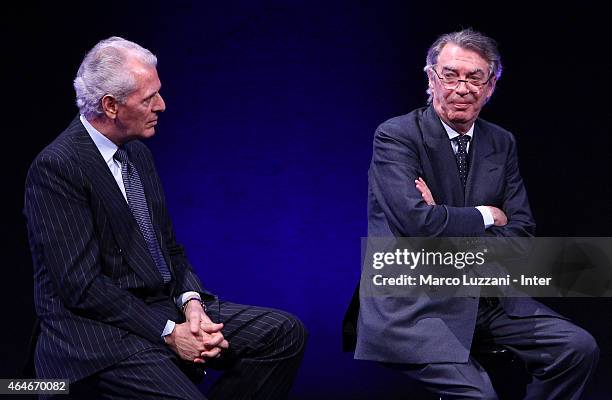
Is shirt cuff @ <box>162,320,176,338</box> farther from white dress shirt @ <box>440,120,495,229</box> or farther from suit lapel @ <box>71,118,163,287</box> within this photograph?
white dress shirt @ <box>440,120,495,229</box>

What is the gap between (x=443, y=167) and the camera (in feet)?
11.5

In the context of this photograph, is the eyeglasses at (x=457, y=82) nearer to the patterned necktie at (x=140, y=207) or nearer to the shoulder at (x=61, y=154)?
the patterned necktie at (x=140, y=207)

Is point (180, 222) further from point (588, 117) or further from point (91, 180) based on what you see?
point (588, 117)

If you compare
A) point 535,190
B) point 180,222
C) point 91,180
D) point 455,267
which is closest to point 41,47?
point 180,222

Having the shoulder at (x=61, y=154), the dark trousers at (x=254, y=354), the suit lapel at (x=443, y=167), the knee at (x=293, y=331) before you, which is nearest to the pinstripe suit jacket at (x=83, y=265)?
the shoulder at (x=61, y=154)

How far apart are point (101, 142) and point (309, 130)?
4.88 feet

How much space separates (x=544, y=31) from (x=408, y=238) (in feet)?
4.85

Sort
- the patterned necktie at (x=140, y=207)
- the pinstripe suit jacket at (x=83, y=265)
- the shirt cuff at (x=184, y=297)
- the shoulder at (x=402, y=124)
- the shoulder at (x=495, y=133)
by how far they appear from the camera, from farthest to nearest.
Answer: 1. the shoulder at (x=495, y=133)
2. the shoulder at (x=402, y=124)
3. the shirt cuff at (x=184, y=297)
4. the patterned necktie at (x=140, y=207)
5. the pinstripe suit jacket at (x=83, y=265)

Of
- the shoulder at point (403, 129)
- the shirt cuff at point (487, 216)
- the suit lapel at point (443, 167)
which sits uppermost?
the shoulder at point (403, 129)

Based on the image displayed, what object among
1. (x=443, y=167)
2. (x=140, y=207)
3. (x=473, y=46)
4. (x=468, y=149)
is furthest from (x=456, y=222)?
(x=140, y=207)

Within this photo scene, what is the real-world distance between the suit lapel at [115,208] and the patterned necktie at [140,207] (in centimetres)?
6

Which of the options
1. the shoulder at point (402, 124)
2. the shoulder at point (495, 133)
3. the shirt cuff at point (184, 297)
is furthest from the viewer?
the shoulder at point (495, 133)

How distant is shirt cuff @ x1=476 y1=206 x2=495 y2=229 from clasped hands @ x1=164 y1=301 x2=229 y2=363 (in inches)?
41.7

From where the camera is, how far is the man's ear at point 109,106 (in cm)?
306
